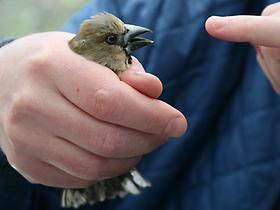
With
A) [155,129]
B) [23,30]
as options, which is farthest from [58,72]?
[23,30]

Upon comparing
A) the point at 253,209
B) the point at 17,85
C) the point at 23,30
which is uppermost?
the point at 17,85

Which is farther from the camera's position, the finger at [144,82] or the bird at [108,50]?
the bird at [108,50]

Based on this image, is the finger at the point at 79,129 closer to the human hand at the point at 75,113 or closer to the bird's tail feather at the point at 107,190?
the human hand at the point at 75,113

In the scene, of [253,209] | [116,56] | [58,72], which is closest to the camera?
[58,72]

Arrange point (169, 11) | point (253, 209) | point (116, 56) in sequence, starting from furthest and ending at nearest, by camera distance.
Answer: point (169, 11) < point (253, 209) < point (116, 56)

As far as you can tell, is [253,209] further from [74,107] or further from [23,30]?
[23,30]

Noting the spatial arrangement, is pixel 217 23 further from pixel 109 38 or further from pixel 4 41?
pixel 4 41

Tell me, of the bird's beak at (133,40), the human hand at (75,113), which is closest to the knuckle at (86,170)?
the human hand at (75,113)
